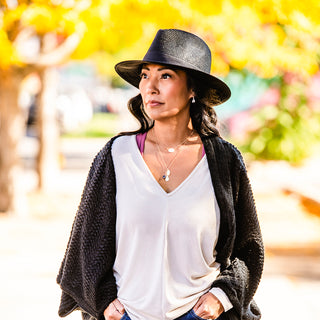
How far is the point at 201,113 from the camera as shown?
2625mm

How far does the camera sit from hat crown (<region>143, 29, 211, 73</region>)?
94.0 inches

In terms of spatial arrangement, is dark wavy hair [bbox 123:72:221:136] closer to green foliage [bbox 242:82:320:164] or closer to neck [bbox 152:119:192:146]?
neck [bbox 152:119:192:146]

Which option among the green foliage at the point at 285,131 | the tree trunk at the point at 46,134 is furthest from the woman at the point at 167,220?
the green foliage at the point at 285,131

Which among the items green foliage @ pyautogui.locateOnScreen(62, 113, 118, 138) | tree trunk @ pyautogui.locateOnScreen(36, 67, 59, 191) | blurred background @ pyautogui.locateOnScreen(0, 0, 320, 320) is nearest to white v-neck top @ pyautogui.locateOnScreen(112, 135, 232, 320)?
blurred background @ pyautogui.locateOnScreen(0, 0, 320, 320)

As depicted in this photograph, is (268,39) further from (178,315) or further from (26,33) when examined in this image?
(178,315)

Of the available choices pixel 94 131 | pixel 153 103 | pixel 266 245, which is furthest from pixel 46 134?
pixel 94 131

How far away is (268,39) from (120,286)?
24.8 ft

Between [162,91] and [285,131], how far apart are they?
14.4 metres

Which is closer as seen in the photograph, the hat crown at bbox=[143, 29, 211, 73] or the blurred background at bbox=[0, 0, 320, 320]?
the hat crown at bbox=[143, 29, 211, 73]

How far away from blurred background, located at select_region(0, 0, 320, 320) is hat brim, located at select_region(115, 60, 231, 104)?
80 cm

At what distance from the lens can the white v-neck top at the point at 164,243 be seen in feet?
7.47

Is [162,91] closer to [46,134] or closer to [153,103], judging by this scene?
[153,103]

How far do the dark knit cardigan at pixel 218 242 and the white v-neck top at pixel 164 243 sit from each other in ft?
0.11

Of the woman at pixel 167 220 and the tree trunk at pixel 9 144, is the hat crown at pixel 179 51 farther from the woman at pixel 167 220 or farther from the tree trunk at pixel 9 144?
the tree trunk at pixel 9 144
